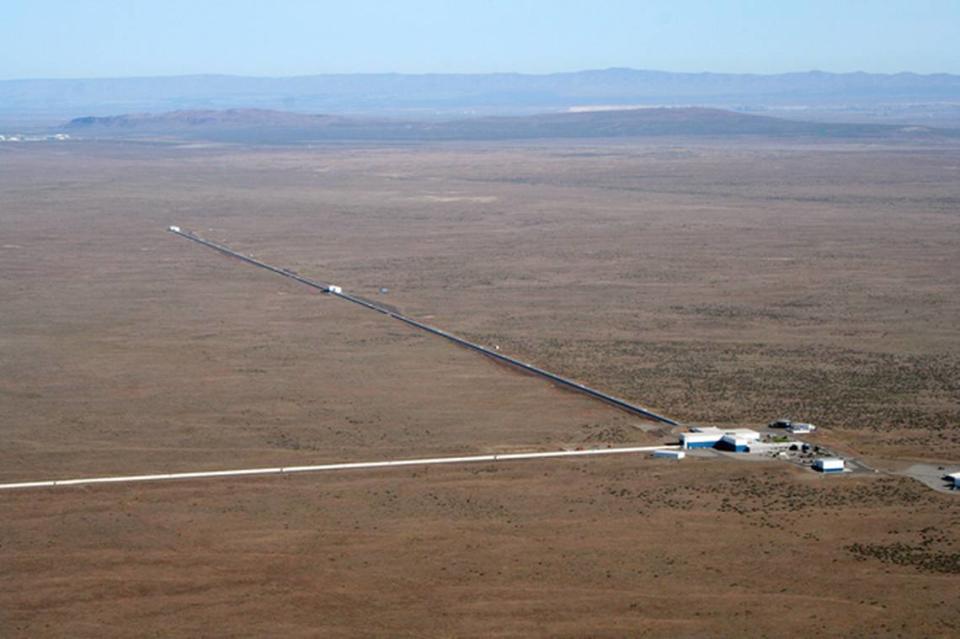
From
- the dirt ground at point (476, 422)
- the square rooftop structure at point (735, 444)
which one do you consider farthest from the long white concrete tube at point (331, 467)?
the square rooftop structure at point (735, 444)

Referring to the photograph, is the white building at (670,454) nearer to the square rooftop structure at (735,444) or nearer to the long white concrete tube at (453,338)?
the square rooftop structure at (735,444)

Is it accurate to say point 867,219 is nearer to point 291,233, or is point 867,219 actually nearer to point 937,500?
point 291,233

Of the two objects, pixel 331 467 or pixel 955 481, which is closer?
pixel 955 481

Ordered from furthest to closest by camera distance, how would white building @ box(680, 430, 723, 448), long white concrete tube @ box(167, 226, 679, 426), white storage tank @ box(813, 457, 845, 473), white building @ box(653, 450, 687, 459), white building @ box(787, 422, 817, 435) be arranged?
long white concrete tube @ box(167, 226, 679, 426), white building @ box(787, 422, 817, 435), white building @ box(680, 430, 723, 448), white building @ box(653, 450, 687, 459), white storage tank @ box(813, 457, 845, 473)

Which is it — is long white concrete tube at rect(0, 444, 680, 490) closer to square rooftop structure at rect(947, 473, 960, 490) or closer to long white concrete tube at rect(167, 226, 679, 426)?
long white concrete tube at rect(167, 226, 679, 426)

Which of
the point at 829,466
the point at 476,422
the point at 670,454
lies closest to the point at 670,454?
the point at 670,454

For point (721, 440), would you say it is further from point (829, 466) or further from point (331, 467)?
point (331, 467)

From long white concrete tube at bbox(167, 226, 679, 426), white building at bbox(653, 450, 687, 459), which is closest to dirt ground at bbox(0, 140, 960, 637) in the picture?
white building at bbox(653, 450, 687, 459)
